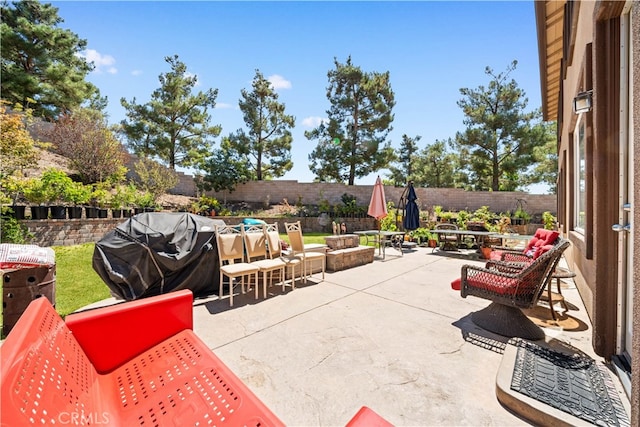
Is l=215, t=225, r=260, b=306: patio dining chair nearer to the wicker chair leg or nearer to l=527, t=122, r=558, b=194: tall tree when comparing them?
the wicker chair leg

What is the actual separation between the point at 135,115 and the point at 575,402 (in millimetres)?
22714

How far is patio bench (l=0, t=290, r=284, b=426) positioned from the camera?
2.98 feet

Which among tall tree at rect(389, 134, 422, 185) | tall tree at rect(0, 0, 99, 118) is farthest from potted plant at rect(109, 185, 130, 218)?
tall tree at rect(389, 134, 422, 185)

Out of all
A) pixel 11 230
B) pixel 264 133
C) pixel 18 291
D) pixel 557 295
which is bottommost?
pixel 557 295

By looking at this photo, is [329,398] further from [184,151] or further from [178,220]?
[184,151]

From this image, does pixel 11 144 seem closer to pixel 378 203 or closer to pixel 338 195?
pixel 378 203

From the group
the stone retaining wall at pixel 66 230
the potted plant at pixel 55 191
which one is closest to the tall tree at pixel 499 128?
the stone retaining wall at pixel 66 230

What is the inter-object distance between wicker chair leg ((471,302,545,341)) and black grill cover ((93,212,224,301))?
4.06 metres

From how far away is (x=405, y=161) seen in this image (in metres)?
32.1

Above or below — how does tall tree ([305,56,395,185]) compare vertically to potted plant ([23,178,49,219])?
above

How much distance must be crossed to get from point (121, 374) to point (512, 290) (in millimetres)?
3613

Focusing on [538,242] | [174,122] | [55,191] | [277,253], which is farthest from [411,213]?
[174,122]

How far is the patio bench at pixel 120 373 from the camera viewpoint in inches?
35.7

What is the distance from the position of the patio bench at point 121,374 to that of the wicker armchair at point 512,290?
274cm
